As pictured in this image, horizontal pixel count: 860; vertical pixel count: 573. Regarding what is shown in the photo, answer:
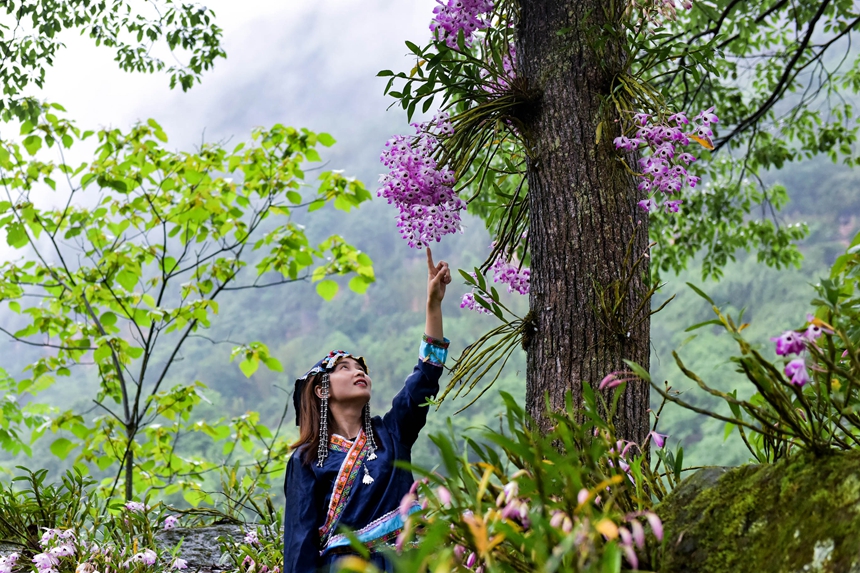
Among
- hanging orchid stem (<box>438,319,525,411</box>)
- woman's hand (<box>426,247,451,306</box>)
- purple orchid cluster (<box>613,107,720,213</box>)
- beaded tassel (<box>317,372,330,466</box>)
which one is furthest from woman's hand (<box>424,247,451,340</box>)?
purple orchid cluster (<box>613,107,720,213</box>)

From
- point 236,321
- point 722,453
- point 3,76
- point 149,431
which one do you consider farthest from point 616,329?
point 236,321

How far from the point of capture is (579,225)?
1910mm

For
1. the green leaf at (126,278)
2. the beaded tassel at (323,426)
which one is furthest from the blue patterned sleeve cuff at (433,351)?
the green leaf at (126,278)

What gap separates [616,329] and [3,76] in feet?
11.4

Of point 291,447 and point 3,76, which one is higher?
point 3,76

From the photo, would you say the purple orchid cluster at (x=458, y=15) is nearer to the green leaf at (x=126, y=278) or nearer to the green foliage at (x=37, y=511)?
the green foliage at (x=37, y=511)

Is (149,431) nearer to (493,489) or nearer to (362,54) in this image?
(493,489)

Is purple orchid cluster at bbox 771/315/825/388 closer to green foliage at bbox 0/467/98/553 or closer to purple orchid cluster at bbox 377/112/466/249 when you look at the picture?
purple orchid cluster at bbox 377/112/466/249

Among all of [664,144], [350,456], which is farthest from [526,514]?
[350,456]

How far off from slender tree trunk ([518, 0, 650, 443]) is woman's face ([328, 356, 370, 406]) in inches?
25.9

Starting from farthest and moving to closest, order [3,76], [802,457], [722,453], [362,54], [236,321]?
[362,54], [236,321], [722,453], [3,76], [802,457]

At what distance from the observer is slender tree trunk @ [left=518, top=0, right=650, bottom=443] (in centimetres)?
184

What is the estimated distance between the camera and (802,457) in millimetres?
1040

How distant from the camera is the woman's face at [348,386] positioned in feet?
7.94
